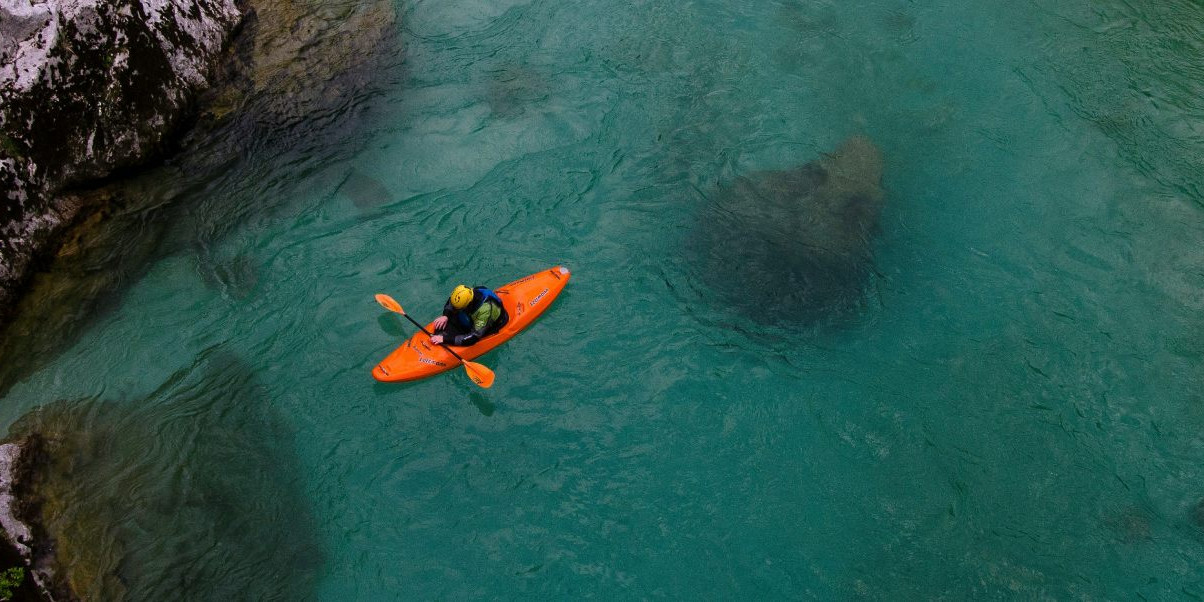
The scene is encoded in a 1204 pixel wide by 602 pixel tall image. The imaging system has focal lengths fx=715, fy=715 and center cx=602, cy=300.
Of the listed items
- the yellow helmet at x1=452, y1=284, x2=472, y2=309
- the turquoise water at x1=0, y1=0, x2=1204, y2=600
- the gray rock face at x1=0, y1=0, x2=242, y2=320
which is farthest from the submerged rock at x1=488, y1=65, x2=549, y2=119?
the gray rock face at x1=0, y1=0, x2=242, y2=320

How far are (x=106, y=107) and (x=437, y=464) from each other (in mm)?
6328

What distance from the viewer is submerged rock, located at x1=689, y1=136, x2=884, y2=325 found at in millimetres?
8602

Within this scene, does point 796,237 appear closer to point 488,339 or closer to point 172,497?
point 488,339

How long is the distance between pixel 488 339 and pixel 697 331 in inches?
95.2

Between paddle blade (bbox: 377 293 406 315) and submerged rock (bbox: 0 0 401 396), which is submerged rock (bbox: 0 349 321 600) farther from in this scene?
paddle blade (bbox: 377 293 406 315)

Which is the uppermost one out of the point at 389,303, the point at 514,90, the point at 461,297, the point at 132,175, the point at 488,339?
the point at 132,175

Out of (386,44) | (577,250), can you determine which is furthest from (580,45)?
(577,250)

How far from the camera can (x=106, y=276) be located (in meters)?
8.57

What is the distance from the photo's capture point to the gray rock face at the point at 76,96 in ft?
27.0

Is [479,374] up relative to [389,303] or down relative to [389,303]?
down

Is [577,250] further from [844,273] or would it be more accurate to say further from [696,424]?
[844,273]

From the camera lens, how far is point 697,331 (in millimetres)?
8367

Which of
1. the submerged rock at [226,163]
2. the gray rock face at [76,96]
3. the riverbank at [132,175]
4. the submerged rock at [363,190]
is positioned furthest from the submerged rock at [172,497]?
the submerged rock at [363,190]

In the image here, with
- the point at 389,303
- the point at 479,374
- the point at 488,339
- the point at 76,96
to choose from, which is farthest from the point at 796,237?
the point at 76,96
